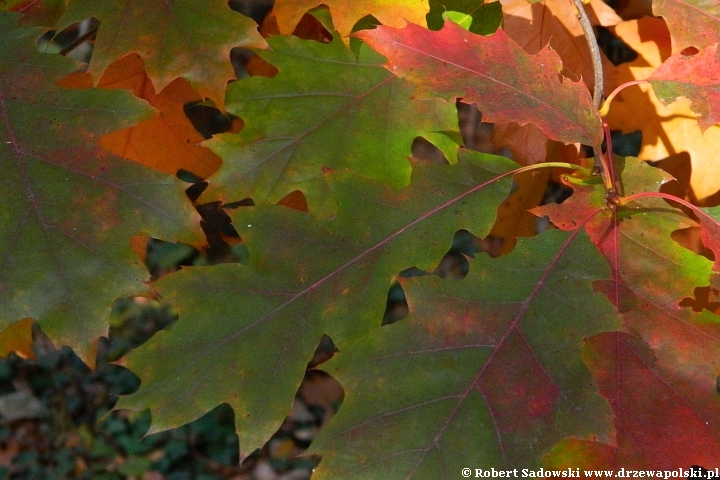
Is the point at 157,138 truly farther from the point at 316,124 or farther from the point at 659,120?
the point at 659,120

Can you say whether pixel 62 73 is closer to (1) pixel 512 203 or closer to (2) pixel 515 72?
(2) pixel 515 72

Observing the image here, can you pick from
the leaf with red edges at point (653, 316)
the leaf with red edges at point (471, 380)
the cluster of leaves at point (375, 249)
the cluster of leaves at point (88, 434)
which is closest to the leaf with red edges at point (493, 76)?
the cluster of leaves at point (375, 249)

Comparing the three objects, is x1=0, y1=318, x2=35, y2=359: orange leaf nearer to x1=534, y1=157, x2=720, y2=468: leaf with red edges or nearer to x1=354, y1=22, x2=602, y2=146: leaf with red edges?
x1=354, y1=22, x2=602, y2=146: leaf with red edges

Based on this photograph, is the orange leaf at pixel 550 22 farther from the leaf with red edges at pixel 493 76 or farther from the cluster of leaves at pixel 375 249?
the leaf with red edges at pixel 493 76

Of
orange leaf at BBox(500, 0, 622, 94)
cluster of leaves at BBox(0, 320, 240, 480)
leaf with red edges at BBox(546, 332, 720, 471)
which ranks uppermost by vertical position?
orange leaf at BBox(500, 0, 622, 94)

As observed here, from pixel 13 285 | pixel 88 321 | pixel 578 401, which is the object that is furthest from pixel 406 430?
pixel 13 285

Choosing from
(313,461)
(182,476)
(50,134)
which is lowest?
(182,476)

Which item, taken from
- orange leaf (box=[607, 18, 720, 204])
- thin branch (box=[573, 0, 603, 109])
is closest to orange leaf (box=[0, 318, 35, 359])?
thin branch (box=[573, 0, 603, 109])
